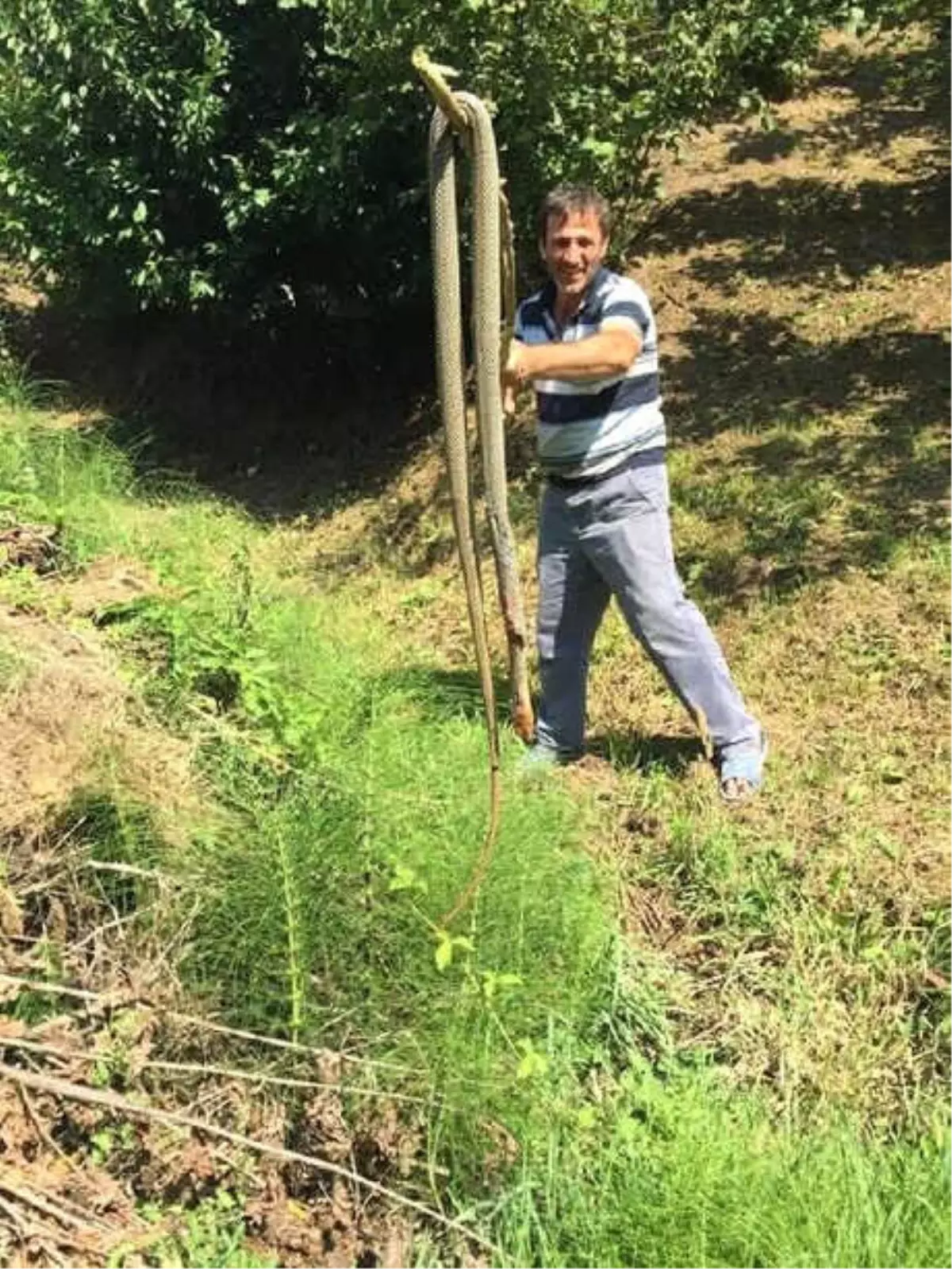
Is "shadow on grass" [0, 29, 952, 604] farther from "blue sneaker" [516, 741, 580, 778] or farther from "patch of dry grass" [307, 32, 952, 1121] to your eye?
"blue sneaker" [516, 741, 580, 778]

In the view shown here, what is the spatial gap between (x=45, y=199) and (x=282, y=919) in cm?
579

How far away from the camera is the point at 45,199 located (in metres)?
7.63

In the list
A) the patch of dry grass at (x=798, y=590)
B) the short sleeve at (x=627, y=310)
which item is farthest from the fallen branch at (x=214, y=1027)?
the short sleeve at (x=627, y=310)

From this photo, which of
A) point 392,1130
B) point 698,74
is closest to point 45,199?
point 698,74

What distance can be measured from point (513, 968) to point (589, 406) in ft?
4.99

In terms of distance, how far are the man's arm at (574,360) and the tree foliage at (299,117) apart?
2912 millimetres

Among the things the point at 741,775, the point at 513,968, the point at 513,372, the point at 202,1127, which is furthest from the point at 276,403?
the point at 202,1127

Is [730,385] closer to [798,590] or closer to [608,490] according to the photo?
[798,590]

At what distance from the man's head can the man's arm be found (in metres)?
0.17

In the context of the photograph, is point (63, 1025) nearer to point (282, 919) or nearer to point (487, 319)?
point (282, 919)

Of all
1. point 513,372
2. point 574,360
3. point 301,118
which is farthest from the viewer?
point 301,118

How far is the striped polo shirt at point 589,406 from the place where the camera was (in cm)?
374

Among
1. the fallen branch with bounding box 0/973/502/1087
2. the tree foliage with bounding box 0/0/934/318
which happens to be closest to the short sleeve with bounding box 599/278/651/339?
the fallen branch with bounding box 0/973/502/1087

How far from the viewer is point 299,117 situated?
271 inches
